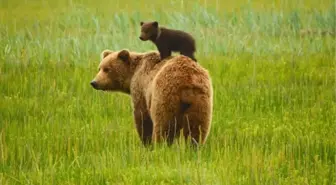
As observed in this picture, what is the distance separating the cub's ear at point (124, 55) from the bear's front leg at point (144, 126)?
27.4 inches

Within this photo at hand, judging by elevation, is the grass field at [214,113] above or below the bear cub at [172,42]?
below

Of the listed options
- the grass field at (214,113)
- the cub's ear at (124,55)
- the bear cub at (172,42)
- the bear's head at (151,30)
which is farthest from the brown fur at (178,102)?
the bear's head at (151,30)

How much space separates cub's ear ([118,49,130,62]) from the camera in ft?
23.5

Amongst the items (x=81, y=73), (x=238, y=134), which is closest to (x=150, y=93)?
(x=238, y=134)

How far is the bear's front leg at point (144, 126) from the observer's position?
669cm

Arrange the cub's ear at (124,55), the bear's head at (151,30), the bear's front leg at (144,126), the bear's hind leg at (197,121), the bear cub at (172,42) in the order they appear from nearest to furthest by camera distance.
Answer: the bear's hind leg at (197,121) → the bear's front leg at (144,126) → the bear cub at (172,42) → the cub's ear at (124,55) → the bear's head at (151,30)

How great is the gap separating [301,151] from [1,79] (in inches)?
181

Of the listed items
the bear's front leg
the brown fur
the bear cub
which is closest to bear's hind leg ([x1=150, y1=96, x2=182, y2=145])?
the brown fur

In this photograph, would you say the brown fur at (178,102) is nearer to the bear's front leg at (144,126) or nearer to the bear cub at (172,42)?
the bear's front leg at (144,126)

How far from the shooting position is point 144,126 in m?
6.69

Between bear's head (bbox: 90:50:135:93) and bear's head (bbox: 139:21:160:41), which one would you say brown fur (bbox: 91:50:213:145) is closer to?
bear's head (bbox: 90:50:135:93)

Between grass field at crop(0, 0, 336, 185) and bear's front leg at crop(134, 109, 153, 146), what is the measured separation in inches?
4.4

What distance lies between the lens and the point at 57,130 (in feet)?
23.4

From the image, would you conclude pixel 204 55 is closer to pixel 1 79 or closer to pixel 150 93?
pixel 1 79
